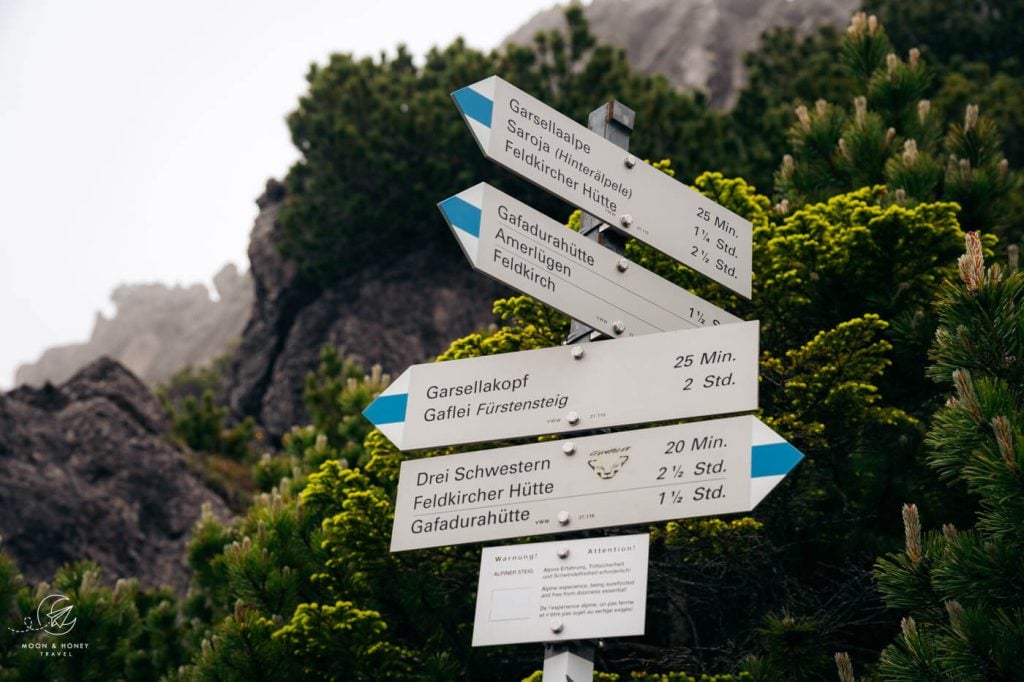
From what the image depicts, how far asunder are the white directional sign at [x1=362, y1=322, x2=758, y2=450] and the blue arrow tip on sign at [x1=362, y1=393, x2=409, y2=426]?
18 mm

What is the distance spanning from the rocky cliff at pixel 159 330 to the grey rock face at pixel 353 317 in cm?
2570

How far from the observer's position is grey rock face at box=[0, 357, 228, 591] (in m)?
19.4

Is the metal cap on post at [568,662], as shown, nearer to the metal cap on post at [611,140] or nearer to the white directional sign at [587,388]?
the white directional sign at [587,388]

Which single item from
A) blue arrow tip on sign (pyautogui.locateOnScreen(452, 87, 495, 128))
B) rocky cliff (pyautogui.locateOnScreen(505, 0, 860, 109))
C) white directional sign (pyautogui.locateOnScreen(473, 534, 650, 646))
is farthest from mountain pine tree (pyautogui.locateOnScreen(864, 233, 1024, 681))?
rocky cliff (pyautogui.locateOnScreen(505, 0, 860, 109))

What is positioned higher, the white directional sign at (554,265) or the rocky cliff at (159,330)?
the rocky cliff at (159,330)

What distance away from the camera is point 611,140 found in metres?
6.90

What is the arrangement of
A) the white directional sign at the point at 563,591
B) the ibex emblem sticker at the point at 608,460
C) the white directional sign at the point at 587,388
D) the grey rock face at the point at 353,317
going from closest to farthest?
the white directional sign at the point at 563,591
the ibex emblem sticker at the point at 608,460
the white directional sign at the point at 587,388
the grey rock face at the point at 353,317

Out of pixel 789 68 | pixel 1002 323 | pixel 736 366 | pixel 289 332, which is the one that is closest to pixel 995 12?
pixel 789 68

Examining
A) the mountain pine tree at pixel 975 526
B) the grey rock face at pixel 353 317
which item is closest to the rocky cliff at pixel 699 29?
the grey rock face at pixel 353 317

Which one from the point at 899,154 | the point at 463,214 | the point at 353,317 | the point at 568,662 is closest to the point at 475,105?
the point at 463,214

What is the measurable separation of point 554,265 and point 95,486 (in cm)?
1608

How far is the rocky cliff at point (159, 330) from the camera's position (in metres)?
57.7

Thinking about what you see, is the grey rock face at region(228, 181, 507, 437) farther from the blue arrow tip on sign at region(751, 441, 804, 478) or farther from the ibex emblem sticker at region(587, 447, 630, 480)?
the blue arrow tip on sign at region(751, 441, 804, 478)

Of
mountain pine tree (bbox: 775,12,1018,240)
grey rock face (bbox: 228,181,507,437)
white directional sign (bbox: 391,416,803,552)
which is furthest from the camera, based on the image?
grey rock face (bbox: 228,181,507,437)
